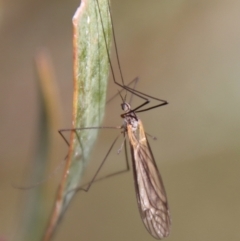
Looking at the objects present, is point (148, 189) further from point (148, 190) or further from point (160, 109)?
point (160, 109)

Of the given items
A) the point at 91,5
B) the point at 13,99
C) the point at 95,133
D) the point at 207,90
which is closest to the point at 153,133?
the point at 207,90

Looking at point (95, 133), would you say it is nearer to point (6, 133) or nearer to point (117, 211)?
point (6, 133)

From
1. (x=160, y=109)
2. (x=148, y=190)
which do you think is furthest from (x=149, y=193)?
(x=160, y=109)

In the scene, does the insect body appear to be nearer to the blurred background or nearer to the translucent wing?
the translucent wing

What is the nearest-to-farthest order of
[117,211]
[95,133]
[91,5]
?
[91,5] → [95,133] → [117,211]

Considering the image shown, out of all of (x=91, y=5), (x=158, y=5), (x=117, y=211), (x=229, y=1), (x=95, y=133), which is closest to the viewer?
(x=91, y=5)

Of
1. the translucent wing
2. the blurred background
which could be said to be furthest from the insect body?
the blurred background

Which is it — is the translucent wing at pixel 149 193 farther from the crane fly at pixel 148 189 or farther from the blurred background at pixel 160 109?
the blurred background at pixel 160 109

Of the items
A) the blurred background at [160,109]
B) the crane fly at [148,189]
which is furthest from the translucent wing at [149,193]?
the blurred background at [160,109]
